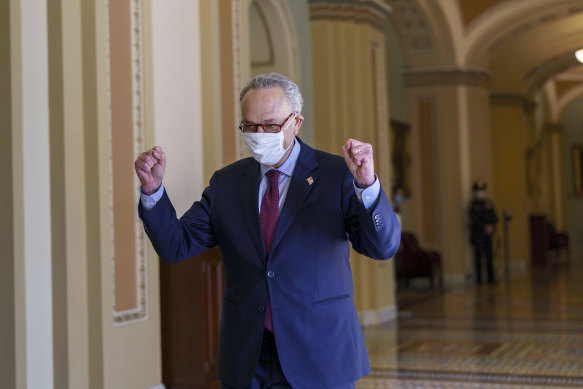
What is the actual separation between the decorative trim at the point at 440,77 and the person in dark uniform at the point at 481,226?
1.78 metres

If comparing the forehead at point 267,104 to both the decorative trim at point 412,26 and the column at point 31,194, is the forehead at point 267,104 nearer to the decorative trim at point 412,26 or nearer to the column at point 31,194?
the column at point 31,194

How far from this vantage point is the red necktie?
235cm

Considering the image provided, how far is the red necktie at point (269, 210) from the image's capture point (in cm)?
235

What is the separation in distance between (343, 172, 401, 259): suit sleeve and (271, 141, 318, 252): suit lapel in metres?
0.12

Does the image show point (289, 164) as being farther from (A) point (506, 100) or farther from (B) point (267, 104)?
(A) point (506, 100)

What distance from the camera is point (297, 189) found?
2.36m

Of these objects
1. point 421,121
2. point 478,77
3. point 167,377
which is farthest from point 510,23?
point 167,377

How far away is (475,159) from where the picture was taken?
13.6 meters

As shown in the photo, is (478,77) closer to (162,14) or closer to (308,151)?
(162,14)

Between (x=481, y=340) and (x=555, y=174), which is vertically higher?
(x=555, y=174)

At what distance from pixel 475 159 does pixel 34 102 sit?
1037cm

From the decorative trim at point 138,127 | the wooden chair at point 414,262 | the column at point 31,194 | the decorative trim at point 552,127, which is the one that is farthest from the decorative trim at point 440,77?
the decorative trim at point 552,127

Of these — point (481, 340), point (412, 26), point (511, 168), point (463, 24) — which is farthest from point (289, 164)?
point (511, 168)

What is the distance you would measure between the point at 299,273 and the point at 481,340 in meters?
5.69
